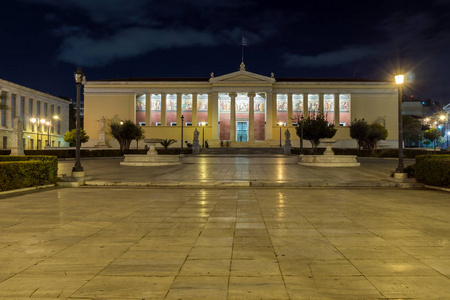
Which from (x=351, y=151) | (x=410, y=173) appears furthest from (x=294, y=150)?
(x=410, y=173)

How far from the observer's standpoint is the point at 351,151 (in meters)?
38.4

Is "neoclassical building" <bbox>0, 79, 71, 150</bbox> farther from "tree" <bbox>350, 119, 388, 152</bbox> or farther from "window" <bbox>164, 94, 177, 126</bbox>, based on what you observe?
"tree" <bbox>350, 119, 388, 152</bbox>

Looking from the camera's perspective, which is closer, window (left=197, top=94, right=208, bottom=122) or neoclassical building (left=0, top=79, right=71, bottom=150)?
neoclassical building (left=0, top=79, right=71, bottom=150)

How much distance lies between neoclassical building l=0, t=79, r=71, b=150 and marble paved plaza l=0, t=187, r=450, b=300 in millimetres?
48320

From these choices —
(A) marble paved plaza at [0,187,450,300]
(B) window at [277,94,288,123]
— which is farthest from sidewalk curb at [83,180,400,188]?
(B) window at [277,94,288,123]

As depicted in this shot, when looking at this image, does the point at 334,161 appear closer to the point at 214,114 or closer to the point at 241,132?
the point at 214,114

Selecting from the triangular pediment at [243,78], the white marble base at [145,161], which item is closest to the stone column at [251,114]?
the triangular pediment at [243,78]

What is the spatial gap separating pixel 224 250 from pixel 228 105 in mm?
58371

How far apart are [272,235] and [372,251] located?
5.06ft

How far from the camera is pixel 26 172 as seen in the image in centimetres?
1105

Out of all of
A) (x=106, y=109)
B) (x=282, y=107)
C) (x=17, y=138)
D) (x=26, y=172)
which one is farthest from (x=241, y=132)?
(x=26, y=172)

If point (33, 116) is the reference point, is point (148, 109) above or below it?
above

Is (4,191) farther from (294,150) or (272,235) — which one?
(294,150)

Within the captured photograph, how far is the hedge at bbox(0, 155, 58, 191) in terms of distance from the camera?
1023 centimetres
